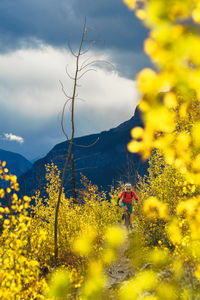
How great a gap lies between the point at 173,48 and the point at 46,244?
11431mm

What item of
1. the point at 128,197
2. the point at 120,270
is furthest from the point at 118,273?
the point at 128,197

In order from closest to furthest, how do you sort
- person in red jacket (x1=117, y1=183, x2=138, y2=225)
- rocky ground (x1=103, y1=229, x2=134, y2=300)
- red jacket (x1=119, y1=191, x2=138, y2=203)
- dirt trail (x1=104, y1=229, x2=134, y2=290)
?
rocky ground (x1=103, y1=229, x2=134, y2=300) → dirt trail (x1=104, y1=229, x2=134, y2=290) → person in red jacket (x1=117, y1=183, x2=138, y2=225) → red jacket (x1=119, y1=191, x2=138, y2=203)

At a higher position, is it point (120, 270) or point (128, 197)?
point (128, 197)

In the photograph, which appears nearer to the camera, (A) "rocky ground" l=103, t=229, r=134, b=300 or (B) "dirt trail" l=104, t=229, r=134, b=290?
(A) "rocky ground" l=103, t=229, r=134, b=300

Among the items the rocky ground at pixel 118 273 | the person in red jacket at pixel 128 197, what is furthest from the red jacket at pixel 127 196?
the rocky ground at pixel 118 273

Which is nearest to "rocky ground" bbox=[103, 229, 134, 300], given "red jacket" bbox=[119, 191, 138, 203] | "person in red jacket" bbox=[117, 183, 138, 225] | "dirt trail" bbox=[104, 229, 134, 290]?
"dirt trail" bbox=[104, 229, 134, 290]

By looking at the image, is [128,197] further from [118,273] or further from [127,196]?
[118,273]

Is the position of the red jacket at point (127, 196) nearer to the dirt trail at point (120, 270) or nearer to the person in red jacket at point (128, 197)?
the person in red jacket at point (128, 197)

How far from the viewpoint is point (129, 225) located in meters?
15.2

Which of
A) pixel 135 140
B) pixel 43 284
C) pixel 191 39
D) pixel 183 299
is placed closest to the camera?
pixel 191 39

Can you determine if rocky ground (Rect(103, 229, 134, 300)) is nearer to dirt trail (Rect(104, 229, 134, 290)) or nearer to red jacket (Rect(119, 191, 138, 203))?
dirt trail (Rect(104, 229, 134, 290))

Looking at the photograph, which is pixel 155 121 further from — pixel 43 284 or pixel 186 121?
pixel 186 121

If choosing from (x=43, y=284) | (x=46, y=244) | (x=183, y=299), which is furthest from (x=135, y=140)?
(x=46, y=244)

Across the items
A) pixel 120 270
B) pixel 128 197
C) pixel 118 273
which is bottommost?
pixel 118 273
